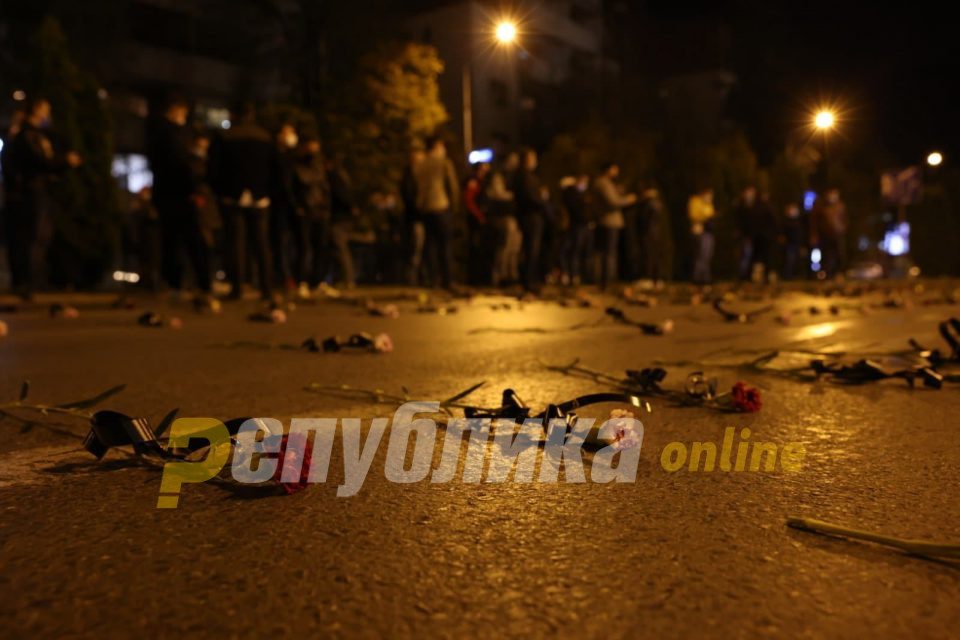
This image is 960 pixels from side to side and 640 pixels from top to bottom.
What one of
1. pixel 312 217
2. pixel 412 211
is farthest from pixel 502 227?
pixel 312 217

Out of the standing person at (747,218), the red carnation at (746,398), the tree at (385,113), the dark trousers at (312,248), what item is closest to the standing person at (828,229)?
the standing person at (747,218)

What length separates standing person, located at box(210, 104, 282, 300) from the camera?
10180mm

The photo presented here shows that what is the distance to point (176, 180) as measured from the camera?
10008 mm

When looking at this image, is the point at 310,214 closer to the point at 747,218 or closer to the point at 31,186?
the point at 31,186

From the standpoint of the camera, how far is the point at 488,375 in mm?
4613

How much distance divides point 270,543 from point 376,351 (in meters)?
3.66

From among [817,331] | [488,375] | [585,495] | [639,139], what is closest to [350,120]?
[639,139]

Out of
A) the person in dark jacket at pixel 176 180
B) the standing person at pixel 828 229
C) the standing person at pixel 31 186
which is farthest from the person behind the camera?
the standing person at pixel 828 229

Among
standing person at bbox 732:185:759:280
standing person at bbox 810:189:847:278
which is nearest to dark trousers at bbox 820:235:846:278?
standing person at bbox 810:189:847:278

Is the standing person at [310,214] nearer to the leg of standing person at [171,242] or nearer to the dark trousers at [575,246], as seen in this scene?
the leg of standing person at [171,242]

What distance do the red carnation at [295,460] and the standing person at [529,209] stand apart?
11393 mm

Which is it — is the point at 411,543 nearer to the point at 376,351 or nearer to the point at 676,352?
the point at 376,351

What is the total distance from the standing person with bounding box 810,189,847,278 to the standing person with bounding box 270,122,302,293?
39.9ft

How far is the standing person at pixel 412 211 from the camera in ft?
42.0
